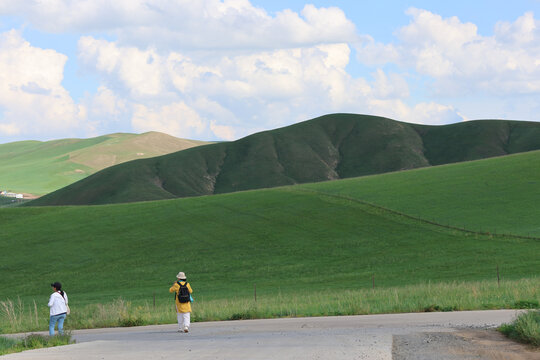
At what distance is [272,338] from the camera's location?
18.7 meters

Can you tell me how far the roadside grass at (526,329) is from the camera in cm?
1548

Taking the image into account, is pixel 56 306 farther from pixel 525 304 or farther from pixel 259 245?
pixel 259 245

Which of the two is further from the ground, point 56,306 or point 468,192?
point 468,192

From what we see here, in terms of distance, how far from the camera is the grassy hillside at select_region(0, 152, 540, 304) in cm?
4781

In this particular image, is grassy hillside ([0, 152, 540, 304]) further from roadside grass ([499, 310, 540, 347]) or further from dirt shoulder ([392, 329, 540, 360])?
roadside grass ([499, 310, 540, 347])

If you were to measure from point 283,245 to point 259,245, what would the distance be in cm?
223

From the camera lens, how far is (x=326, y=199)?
77250 millimetres

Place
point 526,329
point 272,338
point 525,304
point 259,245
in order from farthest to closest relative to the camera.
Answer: point 259,245 → point 525,304 → point 272,338 → point 526,329

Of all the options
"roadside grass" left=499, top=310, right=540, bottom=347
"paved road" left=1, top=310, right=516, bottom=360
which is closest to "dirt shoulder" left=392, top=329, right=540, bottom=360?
"roadside grass" left=499, top=310, right=540, bottom=347

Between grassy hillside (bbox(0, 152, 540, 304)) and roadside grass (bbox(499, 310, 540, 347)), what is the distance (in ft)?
83.2

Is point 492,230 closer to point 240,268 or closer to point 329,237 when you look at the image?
point 329,237

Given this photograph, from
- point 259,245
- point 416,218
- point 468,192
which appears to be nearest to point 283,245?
point 259,245

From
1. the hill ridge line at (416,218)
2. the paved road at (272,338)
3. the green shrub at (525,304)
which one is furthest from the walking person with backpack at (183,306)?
the hill ridge line at (416,218)

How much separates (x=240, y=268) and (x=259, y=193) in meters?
32.3
